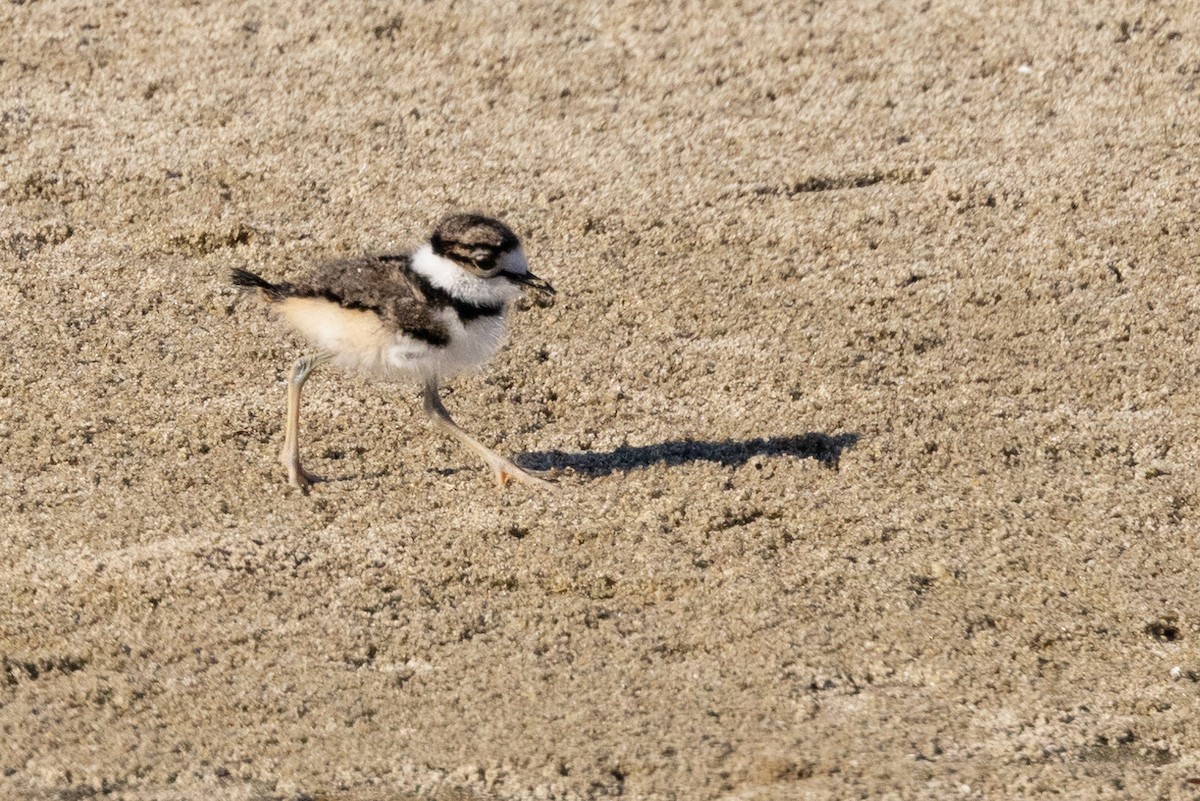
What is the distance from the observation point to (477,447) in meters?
5.22

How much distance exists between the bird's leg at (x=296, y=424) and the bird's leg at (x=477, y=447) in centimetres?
36

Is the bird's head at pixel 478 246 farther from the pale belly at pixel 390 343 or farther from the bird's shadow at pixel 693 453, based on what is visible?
the bird's shadow at pixel 693 453

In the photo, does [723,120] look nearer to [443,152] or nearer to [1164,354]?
[443,152]

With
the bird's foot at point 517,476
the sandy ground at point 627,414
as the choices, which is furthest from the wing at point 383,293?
the sandy ground at point 627,414

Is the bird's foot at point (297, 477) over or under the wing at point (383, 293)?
under

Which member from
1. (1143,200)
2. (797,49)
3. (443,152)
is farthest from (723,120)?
(1143,200)

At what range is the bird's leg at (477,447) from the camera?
17.0 feet

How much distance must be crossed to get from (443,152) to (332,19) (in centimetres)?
138

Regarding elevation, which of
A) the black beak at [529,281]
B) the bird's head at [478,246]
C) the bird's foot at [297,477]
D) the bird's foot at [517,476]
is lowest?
the bird's foot at [297,477]

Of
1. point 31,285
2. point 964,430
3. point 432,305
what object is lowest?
point 31,285

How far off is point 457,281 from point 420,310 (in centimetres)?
15

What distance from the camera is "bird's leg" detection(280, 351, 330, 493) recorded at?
16.9 feet

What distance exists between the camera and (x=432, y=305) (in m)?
5.03

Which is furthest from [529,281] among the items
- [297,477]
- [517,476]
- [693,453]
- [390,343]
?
[297,477]
